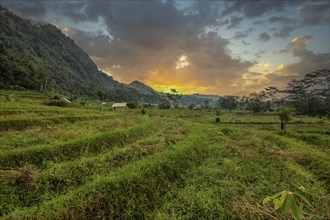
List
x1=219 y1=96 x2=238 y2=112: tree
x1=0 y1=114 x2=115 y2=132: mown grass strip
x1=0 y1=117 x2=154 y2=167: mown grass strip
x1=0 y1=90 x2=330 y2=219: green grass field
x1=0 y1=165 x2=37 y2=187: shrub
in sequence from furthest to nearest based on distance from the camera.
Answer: x1=219 y1=96 x2=238 y2=112: tree < x1=0 y1=114 x2=115 y2=132: mown grass strip < x1=0 y1=117 x2=154 y2=167: mown grass strip < x1=0 y1=165 x2=37 y2=187: shrub < x1=0 y1=90 x2=330 y2=219: green grass field

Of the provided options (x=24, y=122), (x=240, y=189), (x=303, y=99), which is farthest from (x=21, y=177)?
(x=303, y=99)

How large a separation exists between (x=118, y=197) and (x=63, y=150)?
6.32 metres

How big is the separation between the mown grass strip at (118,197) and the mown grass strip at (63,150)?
4427mm

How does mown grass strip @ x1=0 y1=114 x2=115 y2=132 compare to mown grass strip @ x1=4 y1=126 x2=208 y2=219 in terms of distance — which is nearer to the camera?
mown grass strip @ x1=4 y1=126 x2=208 y2=219

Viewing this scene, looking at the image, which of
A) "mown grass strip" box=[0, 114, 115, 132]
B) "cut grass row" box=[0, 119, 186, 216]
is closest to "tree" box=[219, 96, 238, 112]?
"mown grass strip" box=[0, 114, 115, 132]

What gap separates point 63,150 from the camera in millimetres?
11906

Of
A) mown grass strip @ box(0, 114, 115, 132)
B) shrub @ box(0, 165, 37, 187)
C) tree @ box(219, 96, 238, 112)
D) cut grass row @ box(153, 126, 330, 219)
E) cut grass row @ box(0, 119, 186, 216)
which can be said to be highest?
tree @ box(219, 96, 238, 112)

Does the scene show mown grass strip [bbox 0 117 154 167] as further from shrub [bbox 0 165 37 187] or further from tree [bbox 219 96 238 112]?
tree [bbox 219 96 238 112]

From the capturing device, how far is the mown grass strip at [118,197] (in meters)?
6.13

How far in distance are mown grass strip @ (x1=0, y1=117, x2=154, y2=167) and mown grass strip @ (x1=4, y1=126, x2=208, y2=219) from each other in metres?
Answer: 4.43

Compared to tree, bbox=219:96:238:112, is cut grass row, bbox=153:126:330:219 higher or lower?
lower

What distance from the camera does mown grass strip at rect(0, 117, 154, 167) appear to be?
978cm

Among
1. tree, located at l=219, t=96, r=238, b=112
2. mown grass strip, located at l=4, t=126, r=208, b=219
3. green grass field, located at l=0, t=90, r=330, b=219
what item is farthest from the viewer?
tree, located at l=219, t=96, r=238, b=112

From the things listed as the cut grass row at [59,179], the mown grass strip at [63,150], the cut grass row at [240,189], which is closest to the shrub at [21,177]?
the cut grass row at [59,179]
